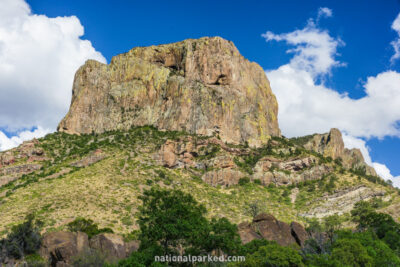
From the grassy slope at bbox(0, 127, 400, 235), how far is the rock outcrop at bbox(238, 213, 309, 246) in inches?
564

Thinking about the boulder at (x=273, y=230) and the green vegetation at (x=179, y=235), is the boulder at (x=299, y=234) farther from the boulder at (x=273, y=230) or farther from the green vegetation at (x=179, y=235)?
the green vegetation at (x=179, y=235)

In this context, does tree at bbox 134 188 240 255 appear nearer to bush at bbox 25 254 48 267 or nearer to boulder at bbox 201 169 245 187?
bush at bbox 25 254 48 267

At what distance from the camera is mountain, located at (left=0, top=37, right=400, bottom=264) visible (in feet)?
230

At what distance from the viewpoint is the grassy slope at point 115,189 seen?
63.2 meters

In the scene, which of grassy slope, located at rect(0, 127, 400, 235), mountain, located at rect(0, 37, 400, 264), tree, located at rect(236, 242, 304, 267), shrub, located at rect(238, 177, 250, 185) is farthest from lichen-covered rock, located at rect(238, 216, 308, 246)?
shrub, located at rect(238, 177, 250, 185)

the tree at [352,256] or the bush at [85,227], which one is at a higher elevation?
the bush at [85,227]

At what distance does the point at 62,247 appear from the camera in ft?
138

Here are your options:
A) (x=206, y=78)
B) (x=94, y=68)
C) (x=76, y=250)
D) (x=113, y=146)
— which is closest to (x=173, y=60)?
(x=206, y=78)

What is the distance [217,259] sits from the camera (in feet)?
122

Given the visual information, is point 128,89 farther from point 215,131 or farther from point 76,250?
point 76,250

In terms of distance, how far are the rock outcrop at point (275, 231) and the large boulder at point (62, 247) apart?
85.9 feet

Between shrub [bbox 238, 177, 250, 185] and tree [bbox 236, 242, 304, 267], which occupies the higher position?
shrub [bbox 238, 177, 250, 185]

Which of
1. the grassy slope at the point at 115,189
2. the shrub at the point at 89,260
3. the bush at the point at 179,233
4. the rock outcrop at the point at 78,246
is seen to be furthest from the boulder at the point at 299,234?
the shrub at the point at 89,260

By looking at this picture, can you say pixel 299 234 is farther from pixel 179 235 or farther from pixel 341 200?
pixel 341 200
